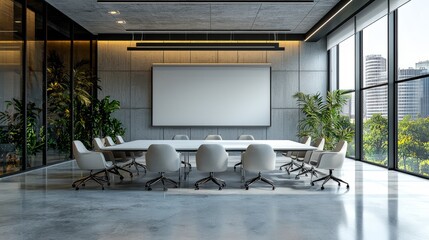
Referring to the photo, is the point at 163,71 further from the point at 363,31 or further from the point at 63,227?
the point at 63,227

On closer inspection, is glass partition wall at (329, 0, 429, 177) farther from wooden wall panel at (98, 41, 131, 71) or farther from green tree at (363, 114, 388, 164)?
wooden wall panel at (98, 41, 131, 71)

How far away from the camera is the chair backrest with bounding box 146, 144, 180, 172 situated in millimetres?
6754

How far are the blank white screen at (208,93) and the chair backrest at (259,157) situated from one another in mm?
6878

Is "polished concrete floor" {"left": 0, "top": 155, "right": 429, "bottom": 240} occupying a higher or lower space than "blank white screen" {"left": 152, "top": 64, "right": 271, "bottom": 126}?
lower

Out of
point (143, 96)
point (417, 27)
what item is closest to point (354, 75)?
point (417, 27)

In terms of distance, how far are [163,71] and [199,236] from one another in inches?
398

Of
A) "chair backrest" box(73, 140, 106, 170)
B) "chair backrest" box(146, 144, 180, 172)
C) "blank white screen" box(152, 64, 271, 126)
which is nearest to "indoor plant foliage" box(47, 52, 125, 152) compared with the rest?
"blank white screen" box(152, 64, 271, 126)

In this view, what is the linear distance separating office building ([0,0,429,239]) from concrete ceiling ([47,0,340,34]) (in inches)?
2.2

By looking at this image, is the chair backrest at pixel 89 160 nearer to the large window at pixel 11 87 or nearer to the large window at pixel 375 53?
the large window at pixel 11 87

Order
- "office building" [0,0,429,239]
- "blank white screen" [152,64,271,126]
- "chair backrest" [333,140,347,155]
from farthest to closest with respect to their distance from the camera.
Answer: "blank white screen" [152,64,271,126], "chair backrest" [333,140,347,155], "office building" [0,0,429,239]

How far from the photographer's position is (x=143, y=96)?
45.8ft

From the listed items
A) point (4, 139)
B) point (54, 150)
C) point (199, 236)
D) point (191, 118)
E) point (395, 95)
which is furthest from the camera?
point (191, 118)

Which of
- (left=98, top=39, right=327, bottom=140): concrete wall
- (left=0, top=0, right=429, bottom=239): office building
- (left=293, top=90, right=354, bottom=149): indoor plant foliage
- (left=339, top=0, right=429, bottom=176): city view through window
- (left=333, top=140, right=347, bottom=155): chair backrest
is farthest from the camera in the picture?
(left=98, top=39, right=327, bottom=140): concrete wall

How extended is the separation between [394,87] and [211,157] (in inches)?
202
